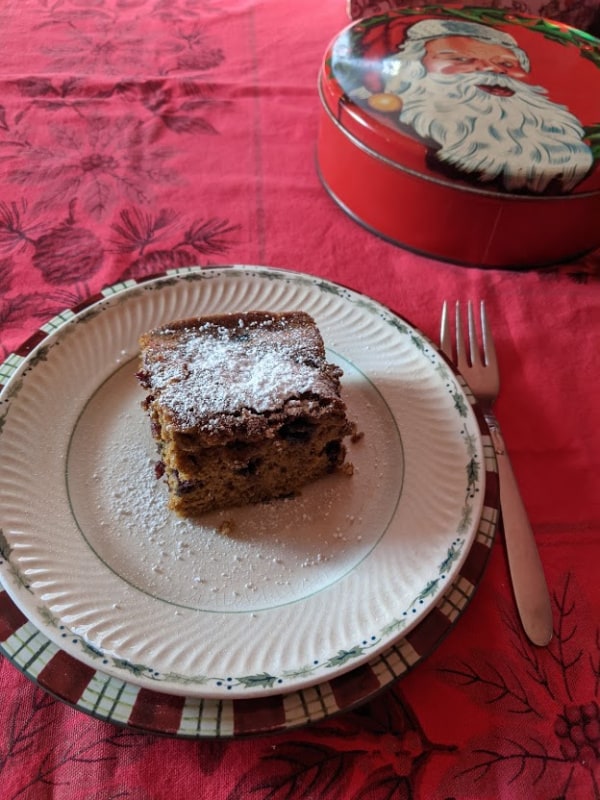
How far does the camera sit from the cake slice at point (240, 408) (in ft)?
3.16

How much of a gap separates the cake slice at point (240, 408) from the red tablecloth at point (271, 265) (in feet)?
1.12

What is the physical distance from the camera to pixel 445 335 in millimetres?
1300

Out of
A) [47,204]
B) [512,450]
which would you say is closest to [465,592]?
[512,450]

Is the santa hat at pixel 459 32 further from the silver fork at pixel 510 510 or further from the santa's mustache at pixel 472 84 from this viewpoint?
the silver fork at pixel 510 510

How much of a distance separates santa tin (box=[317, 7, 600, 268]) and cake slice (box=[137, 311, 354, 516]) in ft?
1.50

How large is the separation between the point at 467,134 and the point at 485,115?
0.08 metres

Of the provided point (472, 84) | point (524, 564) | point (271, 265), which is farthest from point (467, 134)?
point (524, 564)

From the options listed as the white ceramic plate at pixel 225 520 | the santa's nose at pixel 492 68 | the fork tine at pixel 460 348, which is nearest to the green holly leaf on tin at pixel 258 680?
the white ceramic plate at pixel 225 520

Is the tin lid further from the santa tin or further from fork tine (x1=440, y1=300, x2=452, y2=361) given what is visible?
fork tine (x1=440, y1=300, x2=452, y2=361)

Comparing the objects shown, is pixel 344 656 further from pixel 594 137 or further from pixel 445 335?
pixel 594 137

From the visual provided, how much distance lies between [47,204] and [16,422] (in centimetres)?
74

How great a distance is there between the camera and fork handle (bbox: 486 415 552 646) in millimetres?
934

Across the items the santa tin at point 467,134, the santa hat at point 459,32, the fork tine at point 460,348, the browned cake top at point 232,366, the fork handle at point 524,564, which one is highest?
the santa hat at point 459,32

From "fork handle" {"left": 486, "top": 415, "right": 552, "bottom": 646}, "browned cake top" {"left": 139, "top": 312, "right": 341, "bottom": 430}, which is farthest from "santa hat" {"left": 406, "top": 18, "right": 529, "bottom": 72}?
"fork handle" {"left": 486, "top": 415, "right": 552, "bottom": 646}
